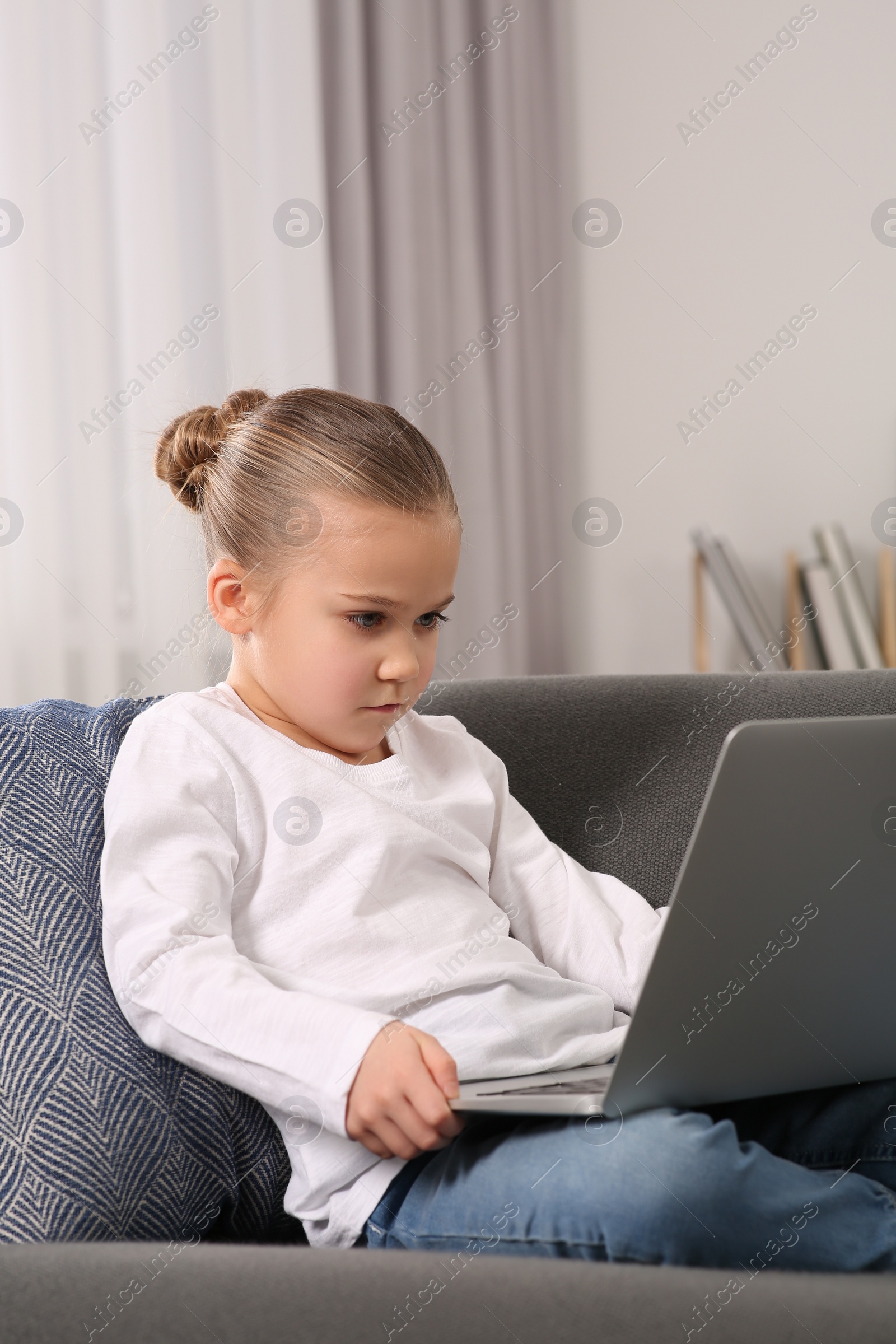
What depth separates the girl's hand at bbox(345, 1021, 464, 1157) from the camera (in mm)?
643

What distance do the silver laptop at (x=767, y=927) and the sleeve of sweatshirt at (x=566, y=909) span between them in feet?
0.82

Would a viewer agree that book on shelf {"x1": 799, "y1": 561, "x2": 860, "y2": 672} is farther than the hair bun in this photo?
Yes

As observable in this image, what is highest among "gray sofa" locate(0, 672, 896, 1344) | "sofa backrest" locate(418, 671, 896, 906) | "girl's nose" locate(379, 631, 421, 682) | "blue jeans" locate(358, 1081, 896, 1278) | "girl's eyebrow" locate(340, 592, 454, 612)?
"girl's eyebrow" locate(340, 592, 454, 612)

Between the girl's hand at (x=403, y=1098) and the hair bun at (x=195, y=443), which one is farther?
the hair bun at (x=195, y=443)

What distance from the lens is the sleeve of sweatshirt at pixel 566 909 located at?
91 centimetres

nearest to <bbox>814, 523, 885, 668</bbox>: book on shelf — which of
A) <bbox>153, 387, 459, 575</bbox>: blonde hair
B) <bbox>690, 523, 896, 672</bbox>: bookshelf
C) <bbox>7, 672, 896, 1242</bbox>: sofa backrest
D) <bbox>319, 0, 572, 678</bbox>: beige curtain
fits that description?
<bbox>690, 523, 896, 672</bbox>: bookshelf

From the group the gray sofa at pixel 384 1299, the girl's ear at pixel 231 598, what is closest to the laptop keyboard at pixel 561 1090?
the gray sofa at pixel 384 1299

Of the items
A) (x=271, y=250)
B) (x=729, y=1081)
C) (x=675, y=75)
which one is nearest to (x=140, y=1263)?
(x=729, y=1081)

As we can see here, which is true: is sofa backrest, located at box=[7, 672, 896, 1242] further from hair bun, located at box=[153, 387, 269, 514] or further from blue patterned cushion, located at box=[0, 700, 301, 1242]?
hair bun, located at box=[153, 387, 269, 514]

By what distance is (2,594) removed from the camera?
5.34 ft

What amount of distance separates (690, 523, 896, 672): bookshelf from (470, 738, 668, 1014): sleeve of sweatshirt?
1604mm

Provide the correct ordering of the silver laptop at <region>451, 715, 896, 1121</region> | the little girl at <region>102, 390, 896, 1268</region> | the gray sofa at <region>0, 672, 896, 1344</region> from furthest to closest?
1. the little girl at <region>102, 390, 896, 1268</region>
2. the silver laptop at <region>451, 715, 896, 1121</region>
3. the gray sofa at <region>0, 672, 896, 1344</region>

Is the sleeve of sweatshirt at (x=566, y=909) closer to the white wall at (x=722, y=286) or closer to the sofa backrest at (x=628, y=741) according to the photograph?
the sofa backrest at (x=628, y=741)

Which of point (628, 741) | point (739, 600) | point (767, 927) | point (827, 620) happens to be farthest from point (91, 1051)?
point (827, 620)
